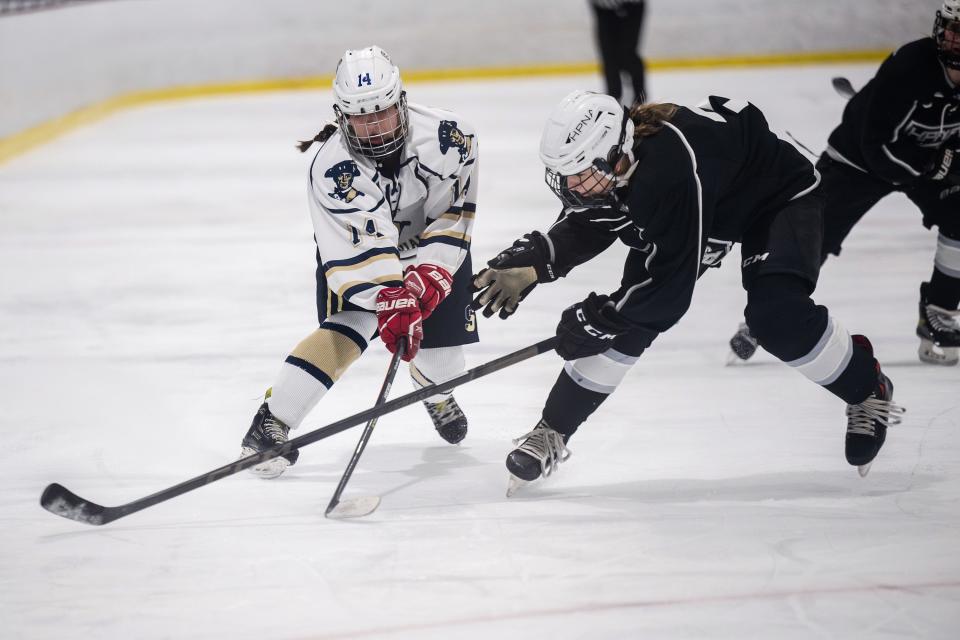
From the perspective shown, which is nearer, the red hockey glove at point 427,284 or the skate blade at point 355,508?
the skate blade at point 355,508

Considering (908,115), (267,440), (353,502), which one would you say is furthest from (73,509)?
(908,115)

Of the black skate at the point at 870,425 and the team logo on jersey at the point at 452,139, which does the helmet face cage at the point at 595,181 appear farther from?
the black skate at the point at 870,425

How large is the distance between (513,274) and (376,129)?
42 centimetres

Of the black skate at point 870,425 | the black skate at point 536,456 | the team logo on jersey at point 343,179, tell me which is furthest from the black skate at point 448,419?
the black skate at point 870,425

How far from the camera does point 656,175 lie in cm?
203

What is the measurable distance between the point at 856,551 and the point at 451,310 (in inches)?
39.9

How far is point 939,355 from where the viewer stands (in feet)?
9.88

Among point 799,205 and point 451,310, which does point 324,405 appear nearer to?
point 451,310

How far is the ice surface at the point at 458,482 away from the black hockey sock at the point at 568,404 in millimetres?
136

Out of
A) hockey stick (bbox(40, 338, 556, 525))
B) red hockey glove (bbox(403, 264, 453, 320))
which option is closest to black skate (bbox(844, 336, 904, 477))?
red hockey glove (bbox(403, 264, 453, 320))

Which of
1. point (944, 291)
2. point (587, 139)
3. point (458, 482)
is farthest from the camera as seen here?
point (944, 291)

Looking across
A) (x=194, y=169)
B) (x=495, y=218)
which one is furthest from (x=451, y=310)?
(x=194, y=169)

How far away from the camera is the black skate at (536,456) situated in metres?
2.29

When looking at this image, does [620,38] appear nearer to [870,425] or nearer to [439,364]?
[439,364]
